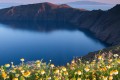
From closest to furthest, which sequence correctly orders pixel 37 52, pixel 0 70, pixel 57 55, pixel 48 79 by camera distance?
pixel 48 79
pixel 0 70
pixel 57 55
pixel 37 52

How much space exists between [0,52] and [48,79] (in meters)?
178

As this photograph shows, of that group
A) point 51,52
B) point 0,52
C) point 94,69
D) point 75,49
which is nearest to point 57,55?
point 51,52

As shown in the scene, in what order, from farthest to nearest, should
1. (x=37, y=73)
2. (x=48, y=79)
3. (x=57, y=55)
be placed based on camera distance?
1. (x=57, y=55)
2. (x=37, y=73)
3. (x=48, y=79)

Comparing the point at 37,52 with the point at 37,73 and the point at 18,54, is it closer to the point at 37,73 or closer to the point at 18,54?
the point at 18,54

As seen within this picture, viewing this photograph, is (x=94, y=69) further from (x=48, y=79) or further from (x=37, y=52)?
(x=37, y=52)

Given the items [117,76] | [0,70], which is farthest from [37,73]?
[117,76]

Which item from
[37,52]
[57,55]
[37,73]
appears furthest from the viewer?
[37,52]

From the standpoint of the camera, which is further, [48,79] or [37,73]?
[37,73]

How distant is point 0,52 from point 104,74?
581 feet

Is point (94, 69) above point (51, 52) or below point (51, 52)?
above

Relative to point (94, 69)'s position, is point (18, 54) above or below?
below

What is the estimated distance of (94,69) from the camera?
988 cm

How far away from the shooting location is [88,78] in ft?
30.2

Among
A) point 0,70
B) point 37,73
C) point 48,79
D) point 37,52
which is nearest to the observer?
point 48,79
